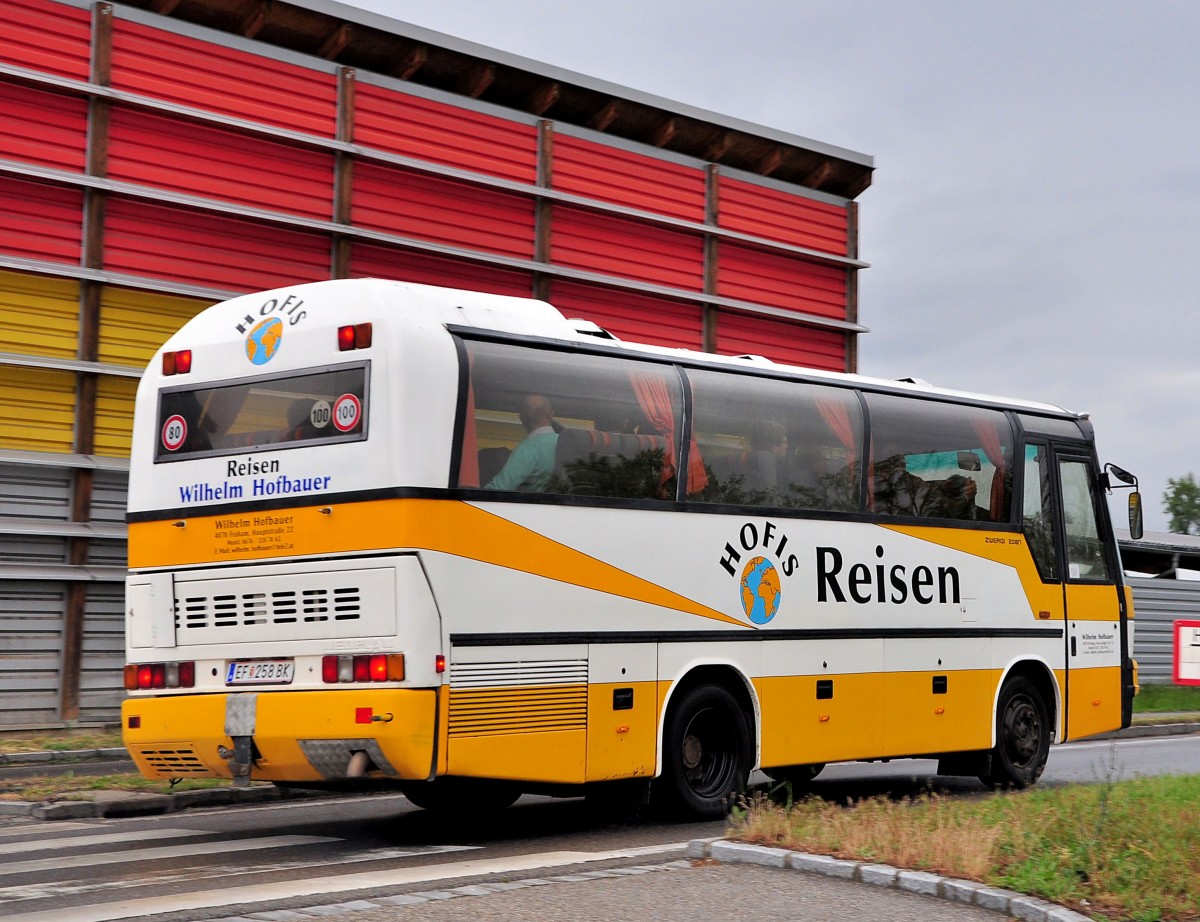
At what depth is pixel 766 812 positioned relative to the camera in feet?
33.0

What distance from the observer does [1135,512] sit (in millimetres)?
15891

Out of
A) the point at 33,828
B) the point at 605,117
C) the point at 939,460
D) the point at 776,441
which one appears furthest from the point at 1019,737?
the point at 605,117

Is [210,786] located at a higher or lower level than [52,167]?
lower

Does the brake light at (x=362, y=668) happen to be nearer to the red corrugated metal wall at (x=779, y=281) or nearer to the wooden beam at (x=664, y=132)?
the wooden beam at (x=664, y=132)

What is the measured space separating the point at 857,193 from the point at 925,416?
14949 millimetres

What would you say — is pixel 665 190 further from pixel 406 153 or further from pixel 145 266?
pixel 145 266

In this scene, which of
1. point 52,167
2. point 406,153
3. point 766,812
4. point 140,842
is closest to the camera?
point 766,812

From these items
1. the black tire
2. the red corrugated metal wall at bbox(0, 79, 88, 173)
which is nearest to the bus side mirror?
the black tire

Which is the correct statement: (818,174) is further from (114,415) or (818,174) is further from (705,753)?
(705,753)

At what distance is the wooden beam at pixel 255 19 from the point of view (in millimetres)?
21016

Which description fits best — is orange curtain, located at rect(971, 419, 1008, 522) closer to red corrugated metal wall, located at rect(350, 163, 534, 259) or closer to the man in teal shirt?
the man in teal shirt

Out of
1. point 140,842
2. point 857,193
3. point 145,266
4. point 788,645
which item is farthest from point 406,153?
point 140,842

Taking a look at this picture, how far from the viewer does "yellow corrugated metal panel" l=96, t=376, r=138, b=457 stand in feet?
65.1

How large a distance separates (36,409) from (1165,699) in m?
22.0
